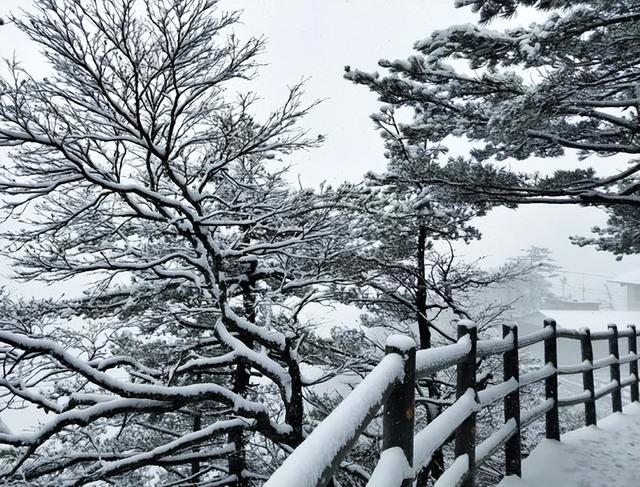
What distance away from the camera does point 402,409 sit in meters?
1.76

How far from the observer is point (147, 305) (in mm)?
9602

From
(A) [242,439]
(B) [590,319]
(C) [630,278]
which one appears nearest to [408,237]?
(A) [242,439]

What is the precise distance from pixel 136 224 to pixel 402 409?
9.05 metres

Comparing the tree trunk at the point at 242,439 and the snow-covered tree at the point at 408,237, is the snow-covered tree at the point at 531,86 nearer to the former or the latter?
the snow-covered tree at the point at 408,237

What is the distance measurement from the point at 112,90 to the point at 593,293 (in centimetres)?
13074

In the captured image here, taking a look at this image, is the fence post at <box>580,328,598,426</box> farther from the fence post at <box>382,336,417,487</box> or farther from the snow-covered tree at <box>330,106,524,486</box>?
the fence post at <box>382,336,417,487</box>

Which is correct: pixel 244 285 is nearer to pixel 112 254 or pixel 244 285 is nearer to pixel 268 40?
pixel 112 254

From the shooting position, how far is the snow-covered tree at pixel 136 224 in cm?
622

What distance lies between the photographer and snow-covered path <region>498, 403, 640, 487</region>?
371 centimetres

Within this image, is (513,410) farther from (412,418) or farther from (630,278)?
(630,278)

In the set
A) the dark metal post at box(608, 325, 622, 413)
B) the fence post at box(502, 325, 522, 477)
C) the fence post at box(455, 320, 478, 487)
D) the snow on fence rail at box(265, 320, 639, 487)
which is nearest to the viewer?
the snow on fence rail at box(265, 320, 639, 487)

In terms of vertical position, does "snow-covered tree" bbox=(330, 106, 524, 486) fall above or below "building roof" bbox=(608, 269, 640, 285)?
above

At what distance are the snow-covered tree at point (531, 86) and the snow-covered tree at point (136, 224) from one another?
2.78 m

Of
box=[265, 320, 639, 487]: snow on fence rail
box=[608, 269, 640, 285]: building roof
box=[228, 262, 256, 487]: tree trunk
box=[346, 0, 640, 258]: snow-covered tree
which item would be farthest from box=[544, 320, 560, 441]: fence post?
box=[608, 269, 640, 285]: building roof
